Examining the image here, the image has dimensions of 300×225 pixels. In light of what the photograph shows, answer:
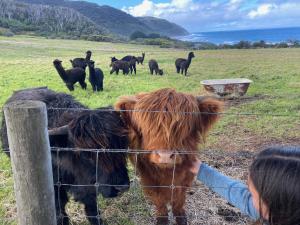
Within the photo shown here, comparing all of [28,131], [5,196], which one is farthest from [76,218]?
[28,131]

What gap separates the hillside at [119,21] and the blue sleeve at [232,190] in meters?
114

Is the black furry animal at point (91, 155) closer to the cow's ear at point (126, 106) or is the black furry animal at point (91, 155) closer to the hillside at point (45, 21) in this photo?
the cow's ear at point (126, 106)

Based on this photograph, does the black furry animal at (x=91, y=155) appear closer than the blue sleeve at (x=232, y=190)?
No

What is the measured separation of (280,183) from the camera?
1954 millimetres

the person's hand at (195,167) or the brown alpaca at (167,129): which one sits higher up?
the brown alpaca at (167,129)

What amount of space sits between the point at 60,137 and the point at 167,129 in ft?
2.93

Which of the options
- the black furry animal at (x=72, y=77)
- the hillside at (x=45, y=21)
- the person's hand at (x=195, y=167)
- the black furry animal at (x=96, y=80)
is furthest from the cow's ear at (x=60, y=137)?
the hillside at (x=45, y=21)

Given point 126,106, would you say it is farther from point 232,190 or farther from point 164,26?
point 164,26

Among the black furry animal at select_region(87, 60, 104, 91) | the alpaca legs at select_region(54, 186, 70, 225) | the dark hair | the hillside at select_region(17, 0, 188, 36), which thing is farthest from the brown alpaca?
the hillside at select_region(17, 0, 188, 36)

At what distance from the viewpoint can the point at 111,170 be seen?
3037 millimetres

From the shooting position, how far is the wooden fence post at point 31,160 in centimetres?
215

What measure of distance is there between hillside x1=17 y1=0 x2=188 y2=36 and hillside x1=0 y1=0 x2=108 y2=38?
14171 mm

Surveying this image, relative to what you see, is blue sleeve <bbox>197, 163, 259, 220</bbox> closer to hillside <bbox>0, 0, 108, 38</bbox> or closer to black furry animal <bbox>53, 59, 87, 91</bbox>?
black furry animal <bbox>53, 59, 87, 91</bbox>

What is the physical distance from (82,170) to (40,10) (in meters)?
118
